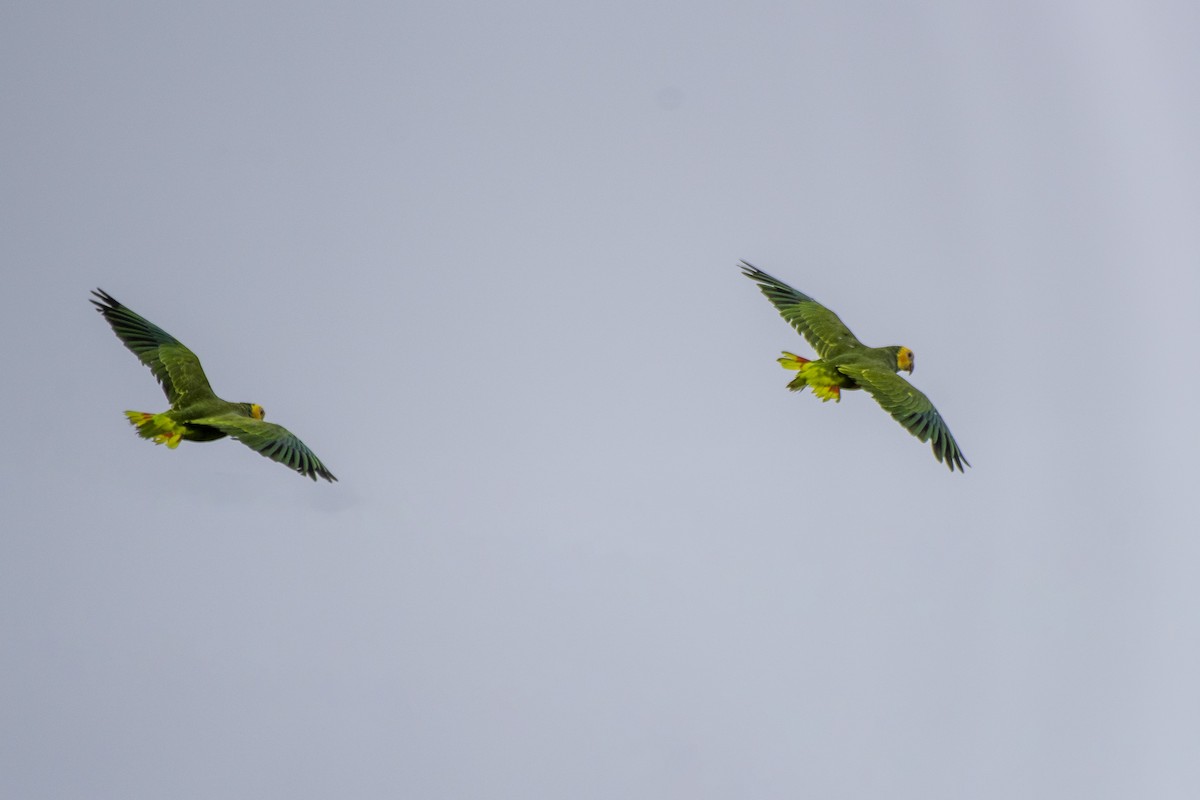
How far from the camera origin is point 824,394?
32.0 metres

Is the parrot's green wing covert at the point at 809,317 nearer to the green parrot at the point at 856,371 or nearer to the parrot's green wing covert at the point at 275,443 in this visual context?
the green parrot at the point at 856,371

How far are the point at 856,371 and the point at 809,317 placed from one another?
14.1 ft

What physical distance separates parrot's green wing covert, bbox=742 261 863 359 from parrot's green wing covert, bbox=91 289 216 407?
12987 millimetres

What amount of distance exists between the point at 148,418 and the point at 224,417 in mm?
1409

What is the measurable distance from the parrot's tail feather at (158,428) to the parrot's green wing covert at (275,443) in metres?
0.70

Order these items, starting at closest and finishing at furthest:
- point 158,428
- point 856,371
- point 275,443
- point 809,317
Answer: point 275,443
point 158,428
point 856,371
point 809,317

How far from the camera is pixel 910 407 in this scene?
99.8 feet

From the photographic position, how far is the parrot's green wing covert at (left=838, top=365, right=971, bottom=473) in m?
29.5

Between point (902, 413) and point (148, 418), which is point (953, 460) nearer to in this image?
point (902, 413)

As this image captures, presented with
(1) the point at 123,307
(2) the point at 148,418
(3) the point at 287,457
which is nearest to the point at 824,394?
(3) the point at 287,457

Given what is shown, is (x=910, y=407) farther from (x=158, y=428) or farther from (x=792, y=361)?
(x=158, y=428)

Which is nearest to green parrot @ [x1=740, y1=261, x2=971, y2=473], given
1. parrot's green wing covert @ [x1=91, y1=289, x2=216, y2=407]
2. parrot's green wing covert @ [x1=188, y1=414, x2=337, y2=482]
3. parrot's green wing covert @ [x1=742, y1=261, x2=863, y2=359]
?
parrot's green wing covert @ [x1=742, y1=261, x2=863, y2=359]

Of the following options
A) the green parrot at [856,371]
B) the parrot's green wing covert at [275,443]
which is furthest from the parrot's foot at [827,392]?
the parrot's green wing covert at [275,443]

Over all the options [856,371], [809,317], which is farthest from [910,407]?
[809,317]
